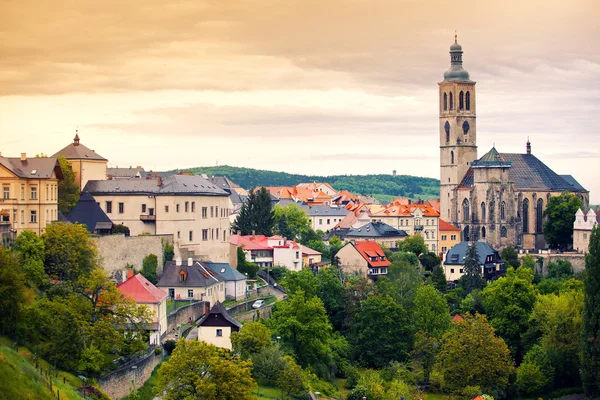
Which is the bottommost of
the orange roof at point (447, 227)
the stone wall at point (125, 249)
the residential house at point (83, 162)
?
the stone wall at point (125, 249)

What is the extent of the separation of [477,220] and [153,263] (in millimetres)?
56269

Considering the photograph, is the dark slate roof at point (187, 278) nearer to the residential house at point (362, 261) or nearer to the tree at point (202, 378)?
the tree at point (202, 378)

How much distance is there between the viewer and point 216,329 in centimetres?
6675

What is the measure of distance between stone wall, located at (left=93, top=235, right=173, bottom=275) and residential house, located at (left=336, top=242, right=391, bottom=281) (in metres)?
29.9

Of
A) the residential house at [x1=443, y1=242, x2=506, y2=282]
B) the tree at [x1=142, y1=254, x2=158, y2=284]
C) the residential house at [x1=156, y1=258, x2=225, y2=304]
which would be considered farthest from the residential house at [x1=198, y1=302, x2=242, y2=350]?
the residential house at [x1=443, y1=242, x2=506, y2=282]

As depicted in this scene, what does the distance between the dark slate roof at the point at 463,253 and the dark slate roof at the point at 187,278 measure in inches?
1478

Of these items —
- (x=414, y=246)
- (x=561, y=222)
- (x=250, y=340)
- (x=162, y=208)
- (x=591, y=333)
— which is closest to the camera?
(x=250, y=340)

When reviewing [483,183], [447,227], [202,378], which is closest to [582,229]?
[483,183]

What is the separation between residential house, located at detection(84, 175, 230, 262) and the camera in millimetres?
85062

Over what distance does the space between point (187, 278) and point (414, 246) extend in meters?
44.6

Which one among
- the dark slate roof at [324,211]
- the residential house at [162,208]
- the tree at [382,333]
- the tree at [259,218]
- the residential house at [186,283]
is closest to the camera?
the residential house at [186,283]

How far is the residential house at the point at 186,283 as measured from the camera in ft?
252

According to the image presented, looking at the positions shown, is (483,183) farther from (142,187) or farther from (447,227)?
(142,187)

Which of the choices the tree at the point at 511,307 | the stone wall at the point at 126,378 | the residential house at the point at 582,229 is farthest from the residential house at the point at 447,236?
the stone wall at the point at 126,378
